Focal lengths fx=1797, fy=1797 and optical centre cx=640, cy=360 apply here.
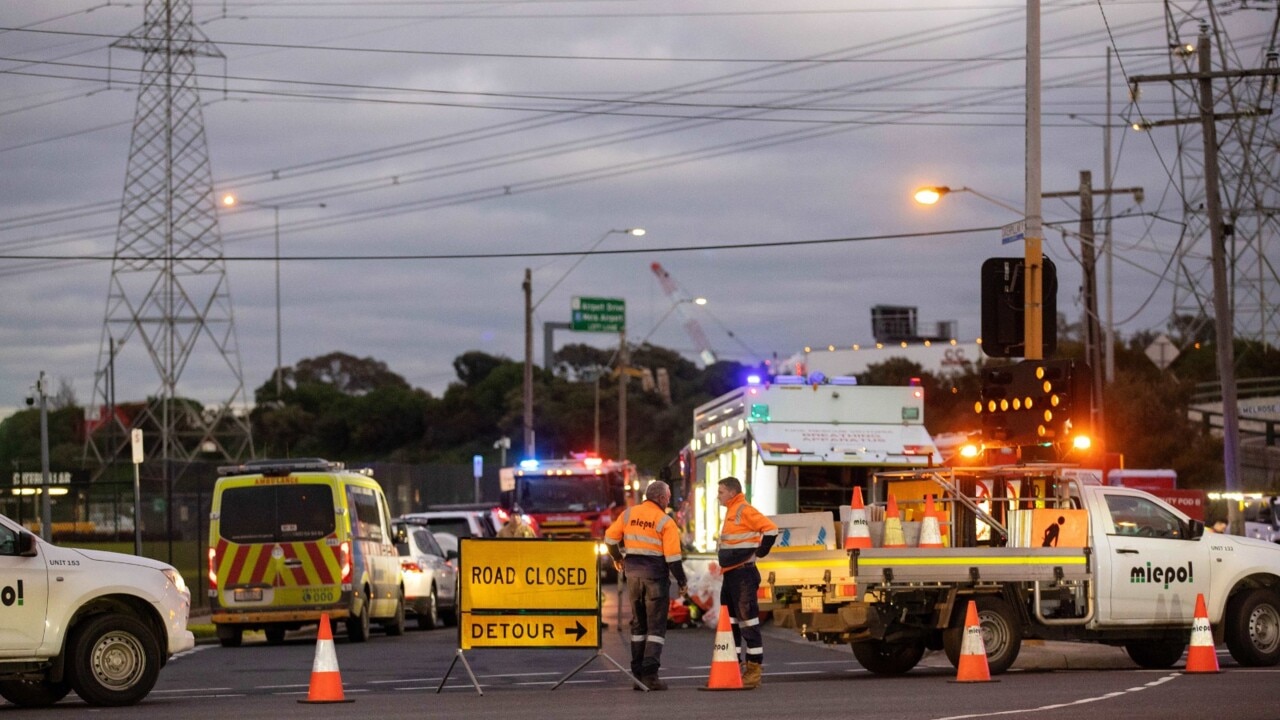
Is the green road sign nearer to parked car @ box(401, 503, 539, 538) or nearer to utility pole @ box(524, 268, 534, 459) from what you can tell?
utility pole @ box(524, 268, 534, 459)

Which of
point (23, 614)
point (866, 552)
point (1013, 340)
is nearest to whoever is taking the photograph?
point (23, 614)

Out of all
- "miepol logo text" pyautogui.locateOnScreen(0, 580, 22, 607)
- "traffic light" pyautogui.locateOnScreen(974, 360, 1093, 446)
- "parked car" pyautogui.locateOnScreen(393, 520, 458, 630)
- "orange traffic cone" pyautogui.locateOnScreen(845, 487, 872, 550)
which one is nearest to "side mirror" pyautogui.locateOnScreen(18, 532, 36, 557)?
"miepol logo text" pyautogui.locateOnScreen(0, 580, 22, 607)

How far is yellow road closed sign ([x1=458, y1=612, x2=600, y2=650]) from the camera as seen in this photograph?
1620 cm

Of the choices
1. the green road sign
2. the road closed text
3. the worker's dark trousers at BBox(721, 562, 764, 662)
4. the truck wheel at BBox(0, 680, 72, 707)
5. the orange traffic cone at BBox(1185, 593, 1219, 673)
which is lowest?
the truck wheel at BBox(0, 680, 72, 707)

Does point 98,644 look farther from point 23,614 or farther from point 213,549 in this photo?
point 213,549

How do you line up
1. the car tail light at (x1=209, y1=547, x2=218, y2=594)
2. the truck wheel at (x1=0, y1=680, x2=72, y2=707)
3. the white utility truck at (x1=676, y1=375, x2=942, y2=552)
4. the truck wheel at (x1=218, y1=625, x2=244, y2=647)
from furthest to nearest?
1. the white utility truck at (x1=676, y1=375, x2=942, y2=552)
2. the truck wheel at (x1=218, y1=625, x2=244, y2=647)
3. the car tail light at (x1=209, y1=547, x2=218, y2=594)
4. the truck wheel at (x1=0, y1=680, x2=72, y2=707)

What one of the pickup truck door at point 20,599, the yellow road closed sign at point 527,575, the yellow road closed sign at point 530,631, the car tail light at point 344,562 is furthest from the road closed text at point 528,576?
the car tail light at point 344,562

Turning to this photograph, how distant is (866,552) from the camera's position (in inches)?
643

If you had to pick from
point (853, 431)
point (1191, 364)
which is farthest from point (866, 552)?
point (1191, 364)

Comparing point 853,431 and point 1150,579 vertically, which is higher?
point 853,431

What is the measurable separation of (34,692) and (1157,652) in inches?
422

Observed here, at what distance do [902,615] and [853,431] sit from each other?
878 cm

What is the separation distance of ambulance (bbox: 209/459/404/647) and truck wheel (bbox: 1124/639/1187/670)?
10649 mm

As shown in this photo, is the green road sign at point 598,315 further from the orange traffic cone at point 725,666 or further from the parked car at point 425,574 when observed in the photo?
the orange traffic cone at point 725,666
